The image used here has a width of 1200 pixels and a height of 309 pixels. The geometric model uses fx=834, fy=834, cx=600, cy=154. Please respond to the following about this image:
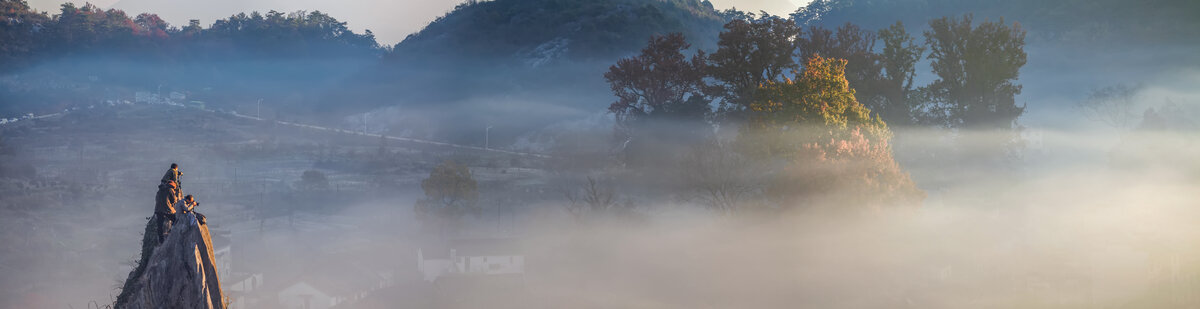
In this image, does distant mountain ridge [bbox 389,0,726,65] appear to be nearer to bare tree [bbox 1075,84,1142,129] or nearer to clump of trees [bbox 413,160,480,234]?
bare tree [bbox 1075,84,1142,129]

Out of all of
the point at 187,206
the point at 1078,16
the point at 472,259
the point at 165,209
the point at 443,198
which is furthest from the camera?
the point at 1078,16

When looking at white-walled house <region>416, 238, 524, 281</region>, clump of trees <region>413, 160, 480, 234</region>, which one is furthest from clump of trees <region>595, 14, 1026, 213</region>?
clump of trees <region>413, 160, 480, 234</region>

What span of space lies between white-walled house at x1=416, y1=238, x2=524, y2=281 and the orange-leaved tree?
3862 cm

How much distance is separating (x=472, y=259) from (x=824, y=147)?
45.4 meters

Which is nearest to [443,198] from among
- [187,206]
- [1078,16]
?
[187,206]

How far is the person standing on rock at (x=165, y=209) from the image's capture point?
9742 mm

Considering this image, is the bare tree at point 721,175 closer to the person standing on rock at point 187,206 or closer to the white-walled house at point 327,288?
the white-walled house at point 327,288

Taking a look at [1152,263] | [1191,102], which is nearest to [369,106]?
[1191,102]

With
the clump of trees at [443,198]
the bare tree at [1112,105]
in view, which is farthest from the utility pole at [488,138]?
the bare tree at [1112,105]

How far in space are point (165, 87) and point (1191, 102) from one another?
189 meters

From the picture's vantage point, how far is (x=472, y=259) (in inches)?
2916

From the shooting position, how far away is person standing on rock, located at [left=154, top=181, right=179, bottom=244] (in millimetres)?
9742

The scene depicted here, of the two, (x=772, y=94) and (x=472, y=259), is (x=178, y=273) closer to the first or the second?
(x=772, y=94)

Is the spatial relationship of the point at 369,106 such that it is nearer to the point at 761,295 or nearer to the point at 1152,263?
the point at 761,295
